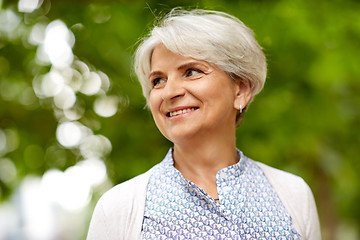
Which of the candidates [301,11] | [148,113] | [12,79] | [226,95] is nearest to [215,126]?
[226,95]

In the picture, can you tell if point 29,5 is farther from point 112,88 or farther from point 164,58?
point 164,58

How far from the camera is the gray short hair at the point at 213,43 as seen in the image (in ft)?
6.58

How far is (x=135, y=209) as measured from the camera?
2.02m

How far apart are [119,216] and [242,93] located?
0.73 m

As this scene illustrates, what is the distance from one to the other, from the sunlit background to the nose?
6.91 ft

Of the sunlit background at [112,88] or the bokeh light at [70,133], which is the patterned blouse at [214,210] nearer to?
the sunlit background at [112,88]

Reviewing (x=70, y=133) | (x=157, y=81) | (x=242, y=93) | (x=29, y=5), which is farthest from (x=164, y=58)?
(x=70, y=133)

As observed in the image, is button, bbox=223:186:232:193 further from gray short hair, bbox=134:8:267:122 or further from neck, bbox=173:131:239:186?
gray short hair, bbox=134:8:267:122

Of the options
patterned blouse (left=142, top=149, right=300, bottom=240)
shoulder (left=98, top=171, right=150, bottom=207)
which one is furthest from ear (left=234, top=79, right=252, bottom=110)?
shoulder (left=98, top=171, right=150, bottom=207)

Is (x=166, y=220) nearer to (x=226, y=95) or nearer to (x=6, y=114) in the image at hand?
(x=226, y=95)

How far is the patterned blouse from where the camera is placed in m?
1.98

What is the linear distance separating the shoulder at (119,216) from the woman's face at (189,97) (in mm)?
297

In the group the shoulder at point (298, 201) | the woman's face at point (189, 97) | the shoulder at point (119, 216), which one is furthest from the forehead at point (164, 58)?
the shoulder at point (298, 201)

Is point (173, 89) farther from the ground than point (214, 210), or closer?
farther from the ground
